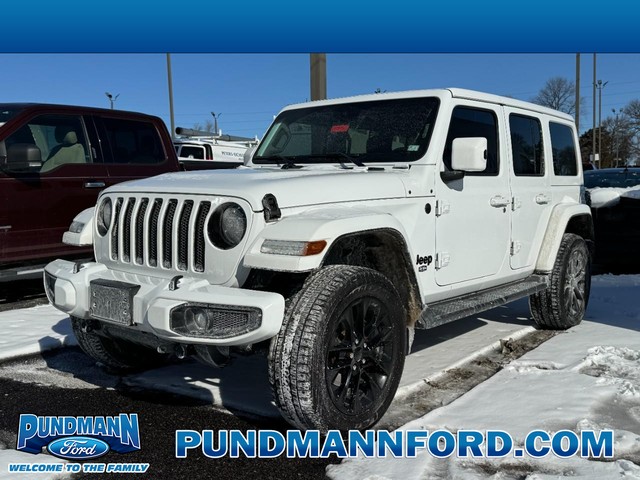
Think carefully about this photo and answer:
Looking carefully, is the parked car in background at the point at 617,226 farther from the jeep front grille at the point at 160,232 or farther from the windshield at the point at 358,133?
the jeep front grille at the point at 160,232

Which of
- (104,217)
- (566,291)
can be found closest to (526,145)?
(566,291)

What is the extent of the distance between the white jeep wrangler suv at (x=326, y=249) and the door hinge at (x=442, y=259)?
0.01 m

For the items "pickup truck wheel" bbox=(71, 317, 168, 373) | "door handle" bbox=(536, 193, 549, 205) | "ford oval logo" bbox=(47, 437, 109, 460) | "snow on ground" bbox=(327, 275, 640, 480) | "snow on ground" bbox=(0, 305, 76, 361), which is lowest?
"snow on ground" bbox=(327, 275, 640, 480)

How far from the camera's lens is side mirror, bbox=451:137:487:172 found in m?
4.07

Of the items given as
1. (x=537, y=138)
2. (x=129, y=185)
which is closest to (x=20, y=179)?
(x=129, y=185)

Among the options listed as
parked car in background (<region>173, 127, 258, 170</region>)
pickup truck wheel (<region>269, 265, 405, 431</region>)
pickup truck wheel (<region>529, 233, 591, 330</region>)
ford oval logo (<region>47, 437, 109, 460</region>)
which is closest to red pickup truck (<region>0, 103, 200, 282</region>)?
ford oval logo (<region>47, 437, 109, 460</region>)

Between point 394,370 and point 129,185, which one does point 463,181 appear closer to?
point 394,370

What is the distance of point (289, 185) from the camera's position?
11.3 ft

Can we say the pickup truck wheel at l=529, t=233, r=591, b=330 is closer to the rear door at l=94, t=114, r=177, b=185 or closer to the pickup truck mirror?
the rear door at l=94, t=114, r=177, b=185

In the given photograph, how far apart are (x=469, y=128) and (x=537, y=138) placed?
1223 millimetres

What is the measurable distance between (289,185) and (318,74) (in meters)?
6.02

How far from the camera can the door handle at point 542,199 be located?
5449mm

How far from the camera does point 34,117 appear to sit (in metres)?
6.85

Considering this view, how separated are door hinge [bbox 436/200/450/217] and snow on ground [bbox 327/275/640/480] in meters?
1.16
